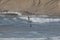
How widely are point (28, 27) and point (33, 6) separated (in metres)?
0.18

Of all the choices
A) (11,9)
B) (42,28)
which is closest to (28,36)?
(42,28)

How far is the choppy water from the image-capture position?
931mm

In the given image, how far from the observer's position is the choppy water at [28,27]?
93 centimetres

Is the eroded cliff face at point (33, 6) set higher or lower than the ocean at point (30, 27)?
higher

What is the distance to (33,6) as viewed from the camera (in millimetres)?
921

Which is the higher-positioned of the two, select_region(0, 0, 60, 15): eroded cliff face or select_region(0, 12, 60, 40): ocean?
select_region(0, 0, 60, 15): eroded cliff face

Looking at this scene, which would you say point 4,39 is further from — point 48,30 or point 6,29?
point 48,30

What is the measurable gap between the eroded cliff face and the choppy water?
71 mm

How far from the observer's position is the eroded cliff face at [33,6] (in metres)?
0.91

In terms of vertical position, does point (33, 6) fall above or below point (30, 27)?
above

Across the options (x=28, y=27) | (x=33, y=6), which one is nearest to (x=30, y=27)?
(x=28, y=27)

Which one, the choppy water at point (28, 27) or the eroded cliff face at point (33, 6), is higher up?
the eroded cliff face at point (33, 6)

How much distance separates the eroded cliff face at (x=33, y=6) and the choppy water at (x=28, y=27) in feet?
0.23

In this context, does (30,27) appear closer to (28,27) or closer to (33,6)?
(28,27)
